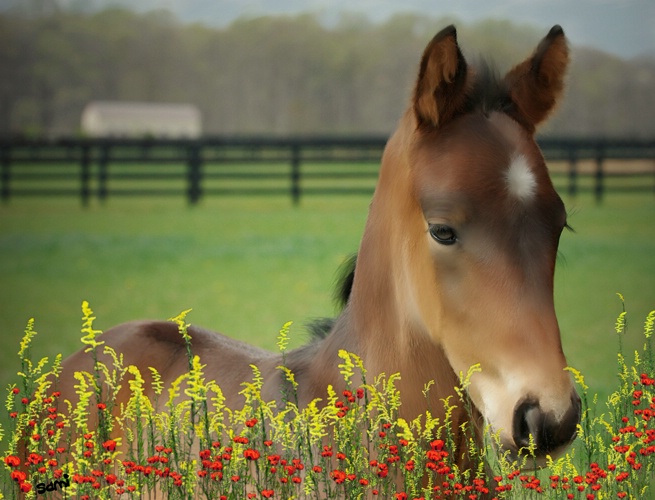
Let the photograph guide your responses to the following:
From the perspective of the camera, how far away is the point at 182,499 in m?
2.71

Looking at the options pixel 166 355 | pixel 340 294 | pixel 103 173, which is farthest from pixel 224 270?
pixel 103 173

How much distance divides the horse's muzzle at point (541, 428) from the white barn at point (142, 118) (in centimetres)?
8751

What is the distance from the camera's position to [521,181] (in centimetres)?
250

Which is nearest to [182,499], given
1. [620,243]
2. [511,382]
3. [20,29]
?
[511,382]

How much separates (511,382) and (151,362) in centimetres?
179

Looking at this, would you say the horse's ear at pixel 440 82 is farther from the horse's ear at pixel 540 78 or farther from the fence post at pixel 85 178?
the fence post at pixel 85 178

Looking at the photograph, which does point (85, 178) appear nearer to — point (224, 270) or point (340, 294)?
point (224, 270)

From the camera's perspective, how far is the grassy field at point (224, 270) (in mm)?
9523

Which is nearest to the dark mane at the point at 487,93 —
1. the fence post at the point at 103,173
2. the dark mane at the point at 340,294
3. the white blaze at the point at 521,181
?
the white blaze at the point at 521,181

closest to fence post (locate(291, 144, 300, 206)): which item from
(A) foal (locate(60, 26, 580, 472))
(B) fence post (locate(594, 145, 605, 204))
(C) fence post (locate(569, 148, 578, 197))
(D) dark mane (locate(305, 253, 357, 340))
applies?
(C) fence post (locate(569, 148, 578, 197))

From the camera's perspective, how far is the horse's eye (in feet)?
8.28

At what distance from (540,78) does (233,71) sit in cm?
8893

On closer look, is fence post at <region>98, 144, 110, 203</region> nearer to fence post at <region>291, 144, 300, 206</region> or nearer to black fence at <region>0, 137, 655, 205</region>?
black fence at <region>0, 137, 655, 205</region>

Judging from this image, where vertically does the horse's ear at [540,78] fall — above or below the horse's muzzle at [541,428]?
above
